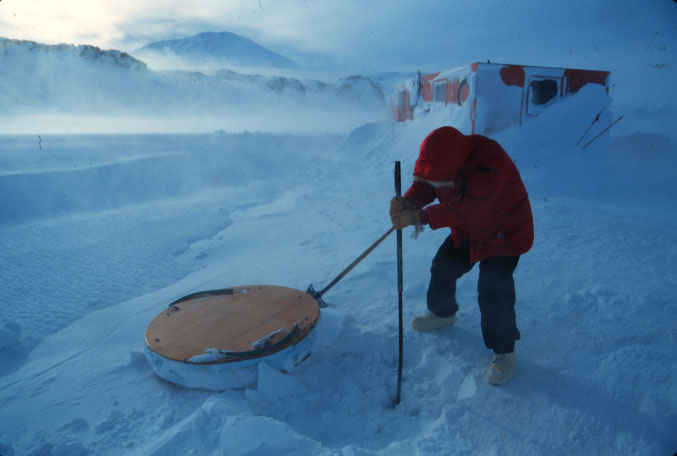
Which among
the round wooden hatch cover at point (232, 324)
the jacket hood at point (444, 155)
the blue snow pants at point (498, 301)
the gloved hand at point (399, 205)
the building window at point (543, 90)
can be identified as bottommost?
the round wooden hatch cover at point (232, 324)

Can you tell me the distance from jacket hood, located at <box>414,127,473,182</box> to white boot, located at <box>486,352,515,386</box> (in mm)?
1094

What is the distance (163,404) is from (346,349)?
1.17 m

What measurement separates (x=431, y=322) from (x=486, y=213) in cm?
100

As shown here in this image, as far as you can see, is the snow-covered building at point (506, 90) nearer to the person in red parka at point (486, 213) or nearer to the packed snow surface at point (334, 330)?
the packed snow surface at point (334, 330)

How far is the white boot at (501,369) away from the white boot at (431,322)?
0.52m

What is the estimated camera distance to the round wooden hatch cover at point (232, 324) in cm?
226

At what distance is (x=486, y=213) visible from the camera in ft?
6.78

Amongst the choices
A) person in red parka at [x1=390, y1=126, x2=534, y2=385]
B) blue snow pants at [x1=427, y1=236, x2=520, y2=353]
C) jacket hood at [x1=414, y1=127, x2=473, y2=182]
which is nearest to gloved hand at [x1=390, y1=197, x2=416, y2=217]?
person in red parka at [x1=390, y1=126, x2=534, y2=385]

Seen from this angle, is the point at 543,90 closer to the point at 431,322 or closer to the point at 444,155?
the point at 431,322

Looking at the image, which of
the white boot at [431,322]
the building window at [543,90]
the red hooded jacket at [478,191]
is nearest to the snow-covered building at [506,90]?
the building window at [543,90]

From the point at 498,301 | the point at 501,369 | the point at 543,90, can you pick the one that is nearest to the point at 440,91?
the point at 543,90

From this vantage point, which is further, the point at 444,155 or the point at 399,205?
the point at 399,205

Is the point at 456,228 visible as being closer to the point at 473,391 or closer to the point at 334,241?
the point at 473,391

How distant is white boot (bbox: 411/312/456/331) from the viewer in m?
2.70
